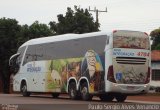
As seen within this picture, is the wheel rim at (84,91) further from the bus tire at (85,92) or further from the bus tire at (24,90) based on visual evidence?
the bus tire at (24,90)

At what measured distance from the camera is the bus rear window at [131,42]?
26422 millimetres

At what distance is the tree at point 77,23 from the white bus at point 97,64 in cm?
1980

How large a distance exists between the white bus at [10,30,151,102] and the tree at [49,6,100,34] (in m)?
19.8

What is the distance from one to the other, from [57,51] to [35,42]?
3079 millimetres

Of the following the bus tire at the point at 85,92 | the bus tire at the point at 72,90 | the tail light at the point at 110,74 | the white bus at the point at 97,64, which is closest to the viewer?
the tail light at the point at 110,74

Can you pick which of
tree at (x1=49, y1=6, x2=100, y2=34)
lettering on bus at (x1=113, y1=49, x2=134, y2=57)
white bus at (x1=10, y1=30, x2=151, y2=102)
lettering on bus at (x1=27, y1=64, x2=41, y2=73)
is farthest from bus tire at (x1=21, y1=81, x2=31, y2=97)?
tree at (x1=49, y1=6, x2=100, y2=34)

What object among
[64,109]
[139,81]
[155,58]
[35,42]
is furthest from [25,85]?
[155,58]

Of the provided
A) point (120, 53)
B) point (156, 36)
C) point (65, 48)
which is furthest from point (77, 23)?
point (156, 36)

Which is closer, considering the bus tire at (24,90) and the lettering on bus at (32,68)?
the lettering on bus at (32,68)

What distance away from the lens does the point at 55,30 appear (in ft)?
180

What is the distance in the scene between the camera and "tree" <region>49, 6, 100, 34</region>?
51906mm

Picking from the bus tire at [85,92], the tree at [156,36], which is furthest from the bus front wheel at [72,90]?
the tree at [156,36]

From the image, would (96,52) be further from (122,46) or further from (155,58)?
(155,58)

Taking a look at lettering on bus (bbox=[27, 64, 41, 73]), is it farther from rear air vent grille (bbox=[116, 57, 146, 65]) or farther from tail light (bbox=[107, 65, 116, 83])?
rear air vent grille (bbox=[116, 57, 146, 65])
